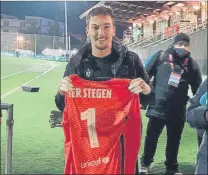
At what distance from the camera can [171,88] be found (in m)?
3.53

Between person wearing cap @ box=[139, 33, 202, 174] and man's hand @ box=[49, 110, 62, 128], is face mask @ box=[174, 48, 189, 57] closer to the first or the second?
person wearing cap @ box=[139, 33, 202, 174]

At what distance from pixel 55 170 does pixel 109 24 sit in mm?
2137

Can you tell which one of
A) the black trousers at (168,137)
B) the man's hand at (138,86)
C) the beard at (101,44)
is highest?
the beard at (101,44)

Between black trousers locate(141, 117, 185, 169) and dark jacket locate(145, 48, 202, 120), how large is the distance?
73mm

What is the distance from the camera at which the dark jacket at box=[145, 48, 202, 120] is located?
3.46m

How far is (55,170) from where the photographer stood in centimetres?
375

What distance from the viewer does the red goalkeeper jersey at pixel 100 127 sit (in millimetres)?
1960

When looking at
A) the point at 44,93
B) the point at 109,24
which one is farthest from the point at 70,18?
the point at 44,93

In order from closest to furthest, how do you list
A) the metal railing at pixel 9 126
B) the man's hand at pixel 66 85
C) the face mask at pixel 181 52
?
1. the man's hand at pixel 66 85
2. the metal railing at pixel 9 126
3. the face mask at pixel 181 52

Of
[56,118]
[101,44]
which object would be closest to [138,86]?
[101,44]

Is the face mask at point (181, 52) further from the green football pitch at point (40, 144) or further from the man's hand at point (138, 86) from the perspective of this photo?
the man's hand at point (138, 86)

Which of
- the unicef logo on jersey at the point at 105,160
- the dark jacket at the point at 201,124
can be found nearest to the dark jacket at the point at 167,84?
the unicef logo on jersey at the point at 105,160

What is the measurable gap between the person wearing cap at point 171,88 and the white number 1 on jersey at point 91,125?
151 cm

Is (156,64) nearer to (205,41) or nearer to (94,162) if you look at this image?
(94,162)
